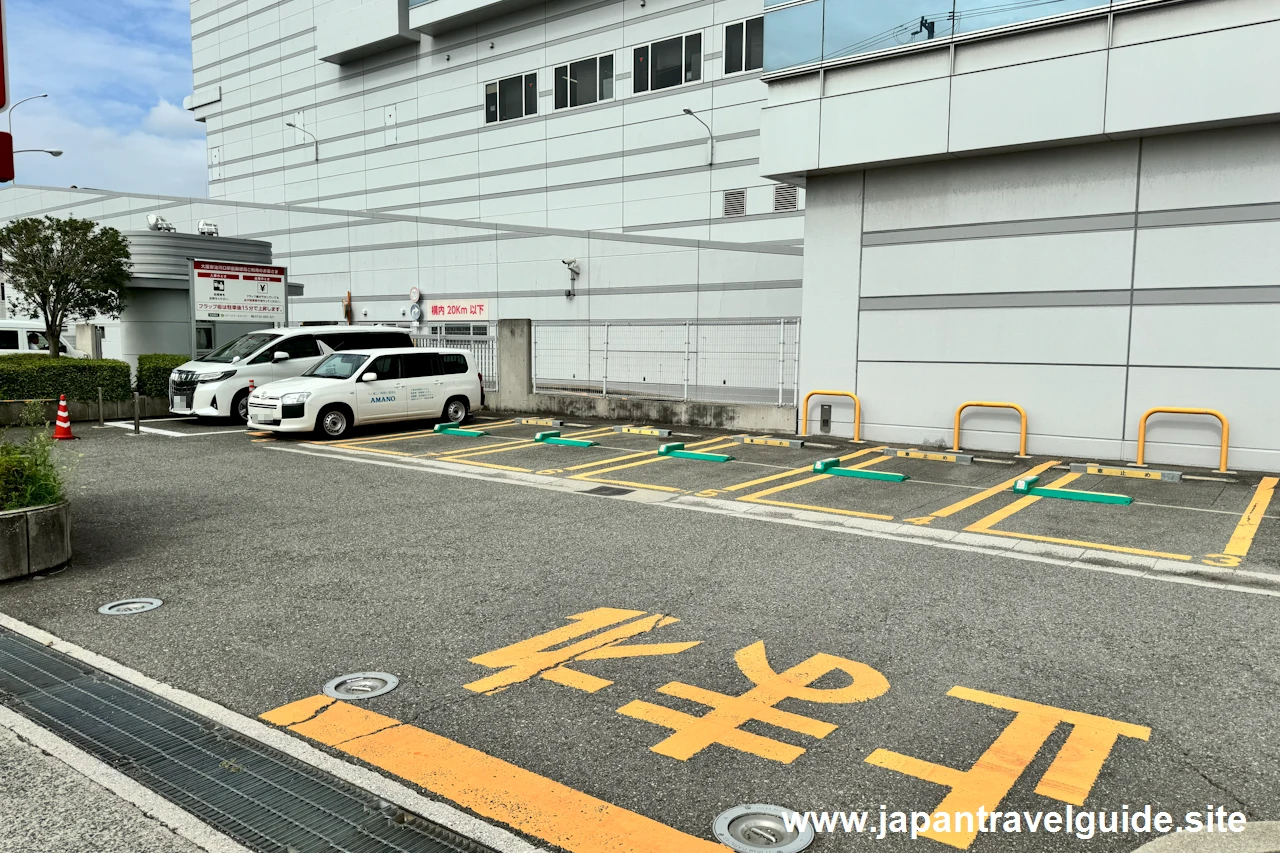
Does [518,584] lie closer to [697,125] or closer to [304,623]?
[304,623]

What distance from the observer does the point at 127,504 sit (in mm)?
9523

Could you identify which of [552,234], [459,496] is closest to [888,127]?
[459,496]

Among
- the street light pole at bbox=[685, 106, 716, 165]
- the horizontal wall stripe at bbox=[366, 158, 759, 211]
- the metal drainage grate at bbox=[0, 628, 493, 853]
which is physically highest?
the street light pole at bbox=[685, 106, 716, 165]

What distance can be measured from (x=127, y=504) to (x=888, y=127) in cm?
1197

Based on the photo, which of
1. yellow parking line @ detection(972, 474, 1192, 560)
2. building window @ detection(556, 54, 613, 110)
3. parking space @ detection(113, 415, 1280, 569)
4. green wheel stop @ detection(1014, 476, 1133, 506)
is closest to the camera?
yellow parking line @ detection(972, 474, 1192, 560)

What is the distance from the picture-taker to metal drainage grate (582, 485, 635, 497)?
10.5 metres

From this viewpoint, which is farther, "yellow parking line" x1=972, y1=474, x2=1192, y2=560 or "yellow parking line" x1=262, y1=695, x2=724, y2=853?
"yellow parking line" x1=972, y1=474, x2=1192, y2=560

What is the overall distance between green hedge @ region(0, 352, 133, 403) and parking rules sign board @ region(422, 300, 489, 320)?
41.2 feet

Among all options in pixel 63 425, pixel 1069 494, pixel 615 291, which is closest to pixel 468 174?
pixel 615 291

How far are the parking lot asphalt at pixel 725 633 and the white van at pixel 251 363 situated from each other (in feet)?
22.1

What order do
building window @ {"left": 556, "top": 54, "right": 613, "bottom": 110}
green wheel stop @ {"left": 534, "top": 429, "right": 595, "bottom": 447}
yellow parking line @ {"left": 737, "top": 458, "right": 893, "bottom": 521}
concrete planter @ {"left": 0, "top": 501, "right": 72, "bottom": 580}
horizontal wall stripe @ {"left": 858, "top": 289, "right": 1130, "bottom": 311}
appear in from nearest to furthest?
concrete planter @ {"left": 0, "top": 501, "right": 72, "bottom": 580} → yellow parking line @ {"left": 737, "top": 458, "right": 893, "bottom": 521} → horizontal wall stripe @ {"left": 858, "top": 289, "right": 1130, "bottom": 311} → green wheel stop @ {"left": 534, "top": 429, "right": 595, "bottom": 447} → building window @ {"left": 556, "top": 54, "right": 613, "bottom": 110}

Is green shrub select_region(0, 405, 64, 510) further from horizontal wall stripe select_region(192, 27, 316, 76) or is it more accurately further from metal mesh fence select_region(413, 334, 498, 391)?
horizontal wall stripe select_region(192, 27, 316, 76)

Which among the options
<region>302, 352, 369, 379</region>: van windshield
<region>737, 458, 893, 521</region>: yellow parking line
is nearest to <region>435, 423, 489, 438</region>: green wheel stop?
<region>302, 352, 369, 379</region>: van windshield

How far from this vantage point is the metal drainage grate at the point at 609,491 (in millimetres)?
10469
